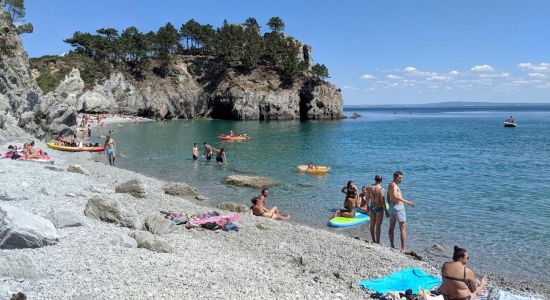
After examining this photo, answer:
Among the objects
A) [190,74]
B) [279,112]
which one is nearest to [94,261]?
[279,112]

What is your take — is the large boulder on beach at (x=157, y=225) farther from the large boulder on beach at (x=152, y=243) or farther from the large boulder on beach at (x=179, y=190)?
the large boulder on beach at (x=179, y=190)

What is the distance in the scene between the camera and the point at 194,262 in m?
10.0

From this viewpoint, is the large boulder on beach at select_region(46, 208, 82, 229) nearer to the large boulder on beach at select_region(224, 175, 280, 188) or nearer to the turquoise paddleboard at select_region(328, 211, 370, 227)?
the turquoise paddleboard at select_region(328, 211, 370, 227)

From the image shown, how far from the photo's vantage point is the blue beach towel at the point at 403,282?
9.93 m

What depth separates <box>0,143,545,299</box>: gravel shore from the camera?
7930mm

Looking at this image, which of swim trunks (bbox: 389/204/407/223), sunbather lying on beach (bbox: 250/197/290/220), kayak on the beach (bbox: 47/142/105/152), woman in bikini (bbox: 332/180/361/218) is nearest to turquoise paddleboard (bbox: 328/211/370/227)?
woman in bikini (bbox: 332/180/361/218)

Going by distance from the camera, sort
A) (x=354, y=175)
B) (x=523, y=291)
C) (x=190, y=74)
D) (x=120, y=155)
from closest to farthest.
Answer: (x=523, y=291), (x=354, y=175), (x=120, y=155), (x=190, y=74)

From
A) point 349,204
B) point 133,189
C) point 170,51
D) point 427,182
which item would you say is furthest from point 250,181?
point 170,51

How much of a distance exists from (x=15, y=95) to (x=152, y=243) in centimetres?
3835

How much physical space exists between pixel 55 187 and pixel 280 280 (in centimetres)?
1093

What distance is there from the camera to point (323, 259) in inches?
475

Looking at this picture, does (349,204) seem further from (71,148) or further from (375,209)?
(71,148)

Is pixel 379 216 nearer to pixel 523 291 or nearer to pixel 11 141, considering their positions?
pixel 523 291

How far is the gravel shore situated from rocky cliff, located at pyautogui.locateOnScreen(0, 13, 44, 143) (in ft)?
71.5
